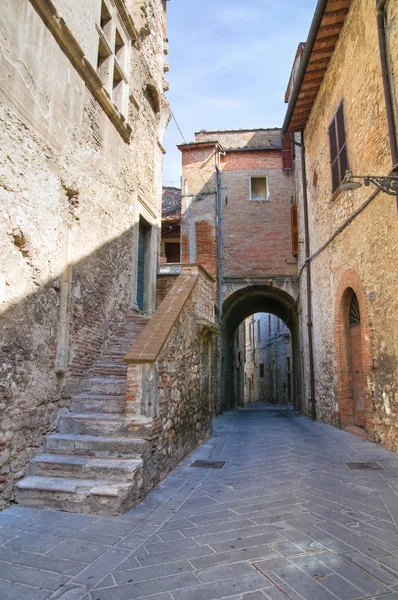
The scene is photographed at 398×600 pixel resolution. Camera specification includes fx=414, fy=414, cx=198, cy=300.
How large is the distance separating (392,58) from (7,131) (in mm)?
5510

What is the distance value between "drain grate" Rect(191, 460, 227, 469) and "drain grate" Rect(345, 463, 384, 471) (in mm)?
1633

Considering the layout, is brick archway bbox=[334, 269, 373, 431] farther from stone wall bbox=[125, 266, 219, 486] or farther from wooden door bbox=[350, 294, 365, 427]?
stone wall bbox=[125, 266, 219, 486]

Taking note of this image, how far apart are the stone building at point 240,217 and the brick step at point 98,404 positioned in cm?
863

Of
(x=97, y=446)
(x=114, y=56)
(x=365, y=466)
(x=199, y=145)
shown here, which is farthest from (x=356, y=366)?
(x=199, y=145)

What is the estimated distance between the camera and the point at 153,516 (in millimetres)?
3566

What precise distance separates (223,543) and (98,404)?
2513 millimetres

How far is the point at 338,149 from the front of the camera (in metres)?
8.65

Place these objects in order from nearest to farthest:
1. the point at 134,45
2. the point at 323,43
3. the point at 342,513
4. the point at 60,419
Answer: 1. the point at 342,513
2. the point at 60,419
3. the point at 134,45
4. the point at 323,43

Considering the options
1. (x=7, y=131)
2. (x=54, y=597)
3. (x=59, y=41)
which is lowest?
(x=54, y=597)

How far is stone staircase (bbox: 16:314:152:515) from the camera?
3.67m

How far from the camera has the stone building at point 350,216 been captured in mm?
6270

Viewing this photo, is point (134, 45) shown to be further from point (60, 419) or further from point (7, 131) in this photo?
point (60, 419)

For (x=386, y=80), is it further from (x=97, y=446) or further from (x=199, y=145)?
(x=199, y=145)

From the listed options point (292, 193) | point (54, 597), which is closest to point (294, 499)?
point (54, 597)
